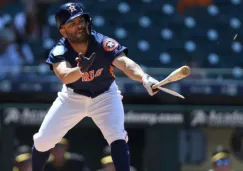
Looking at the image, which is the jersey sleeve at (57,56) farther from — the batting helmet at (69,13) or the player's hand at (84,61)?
the player's hand at (84,61)

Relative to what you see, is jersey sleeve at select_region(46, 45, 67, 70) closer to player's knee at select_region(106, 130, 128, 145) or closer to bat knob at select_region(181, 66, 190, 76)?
player's knee at select_region(106, 130, 128, 145)

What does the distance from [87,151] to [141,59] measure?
1.67 meters

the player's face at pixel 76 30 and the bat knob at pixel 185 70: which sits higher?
the player's face at pixel 76 30

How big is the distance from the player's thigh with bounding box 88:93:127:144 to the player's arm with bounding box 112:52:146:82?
0.28m

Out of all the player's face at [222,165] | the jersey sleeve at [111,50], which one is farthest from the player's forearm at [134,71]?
the player's face at [222,165]

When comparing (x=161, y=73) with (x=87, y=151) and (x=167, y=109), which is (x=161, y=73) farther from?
(x=87, y=151)

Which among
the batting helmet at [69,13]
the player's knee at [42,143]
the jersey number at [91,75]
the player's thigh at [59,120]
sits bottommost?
the player's knee at [42,143]

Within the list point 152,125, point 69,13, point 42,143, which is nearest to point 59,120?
point 42,143

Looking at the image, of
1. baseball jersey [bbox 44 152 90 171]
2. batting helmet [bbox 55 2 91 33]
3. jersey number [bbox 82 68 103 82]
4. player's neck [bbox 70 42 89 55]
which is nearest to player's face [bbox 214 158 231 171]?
baseball jersey [bbox 44 152 90 171]

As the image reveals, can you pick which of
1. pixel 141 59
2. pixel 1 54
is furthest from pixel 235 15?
pixel 1 54

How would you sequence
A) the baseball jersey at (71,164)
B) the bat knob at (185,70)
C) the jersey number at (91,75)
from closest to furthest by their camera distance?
the bat knob at (185,70)
the jersey number at (91,75)
the baseball jersey at (71,164)

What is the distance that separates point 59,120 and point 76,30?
23.9 inches

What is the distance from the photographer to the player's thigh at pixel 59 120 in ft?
14.0

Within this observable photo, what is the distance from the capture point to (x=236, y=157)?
19.9ft
